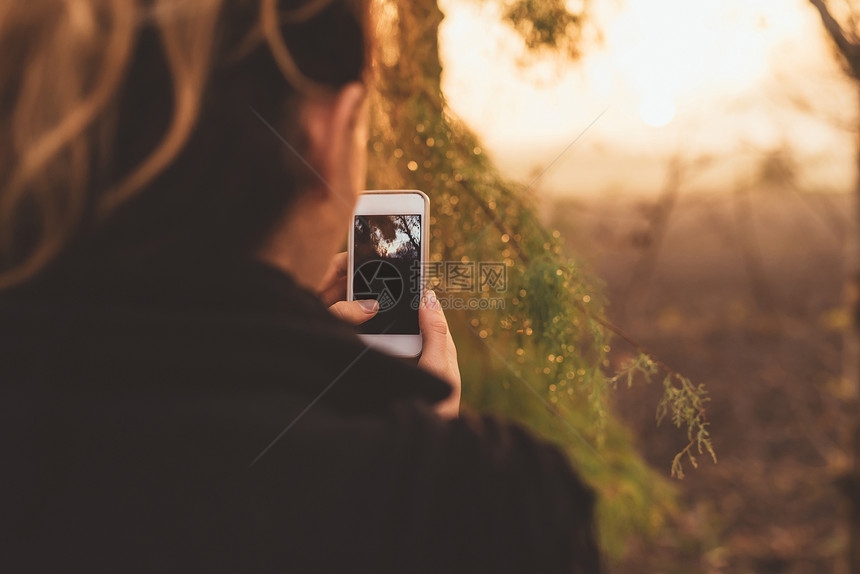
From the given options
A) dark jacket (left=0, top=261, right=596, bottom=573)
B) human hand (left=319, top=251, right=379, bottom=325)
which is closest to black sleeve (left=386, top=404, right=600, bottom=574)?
dark jacket (left=0, top=261, right=596, bottom=573)

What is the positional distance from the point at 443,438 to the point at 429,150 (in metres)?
0.55

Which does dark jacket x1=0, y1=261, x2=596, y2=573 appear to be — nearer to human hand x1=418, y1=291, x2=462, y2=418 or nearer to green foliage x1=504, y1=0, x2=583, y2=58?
human hand x1=418, y1=291, x2=462, y2=418

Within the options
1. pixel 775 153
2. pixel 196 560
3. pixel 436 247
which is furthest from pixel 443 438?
pixel 775 153

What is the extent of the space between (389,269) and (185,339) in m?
0.35

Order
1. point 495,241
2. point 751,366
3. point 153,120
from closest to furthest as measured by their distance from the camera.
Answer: point 153,120 < point 495,241 < point 751,366

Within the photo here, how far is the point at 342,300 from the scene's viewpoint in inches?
29.9

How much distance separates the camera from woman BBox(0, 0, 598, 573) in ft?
1.23

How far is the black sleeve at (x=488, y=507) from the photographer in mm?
413

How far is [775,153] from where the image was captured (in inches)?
63.9

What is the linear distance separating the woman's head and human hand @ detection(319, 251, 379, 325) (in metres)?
0.30

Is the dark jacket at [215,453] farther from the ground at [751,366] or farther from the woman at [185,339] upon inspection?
the ground at [751,366]

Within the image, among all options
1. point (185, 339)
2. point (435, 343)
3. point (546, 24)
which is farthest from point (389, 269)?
point (546, 24)

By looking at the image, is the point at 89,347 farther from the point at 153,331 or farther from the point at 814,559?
the point at 814,559

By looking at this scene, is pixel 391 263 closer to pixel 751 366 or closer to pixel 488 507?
pixel 488 507
